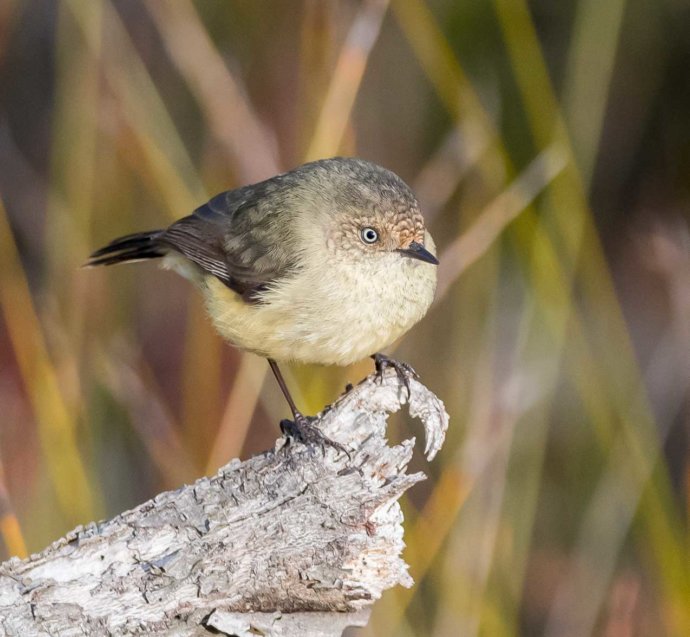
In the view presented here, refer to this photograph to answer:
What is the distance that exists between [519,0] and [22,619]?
240cm

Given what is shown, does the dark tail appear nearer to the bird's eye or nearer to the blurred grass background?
the blurred grass background

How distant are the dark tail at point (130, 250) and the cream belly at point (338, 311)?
727 mm

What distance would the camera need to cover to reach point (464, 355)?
13.4 ft

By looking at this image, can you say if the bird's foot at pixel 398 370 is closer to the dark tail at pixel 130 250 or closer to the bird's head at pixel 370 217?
the bird's head at pixel 370 217

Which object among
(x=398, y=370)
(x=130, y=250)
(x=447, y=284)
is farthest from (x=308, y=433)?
(x=130, y=250)

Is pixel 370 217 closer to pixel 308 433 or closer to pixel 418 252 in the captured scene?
pixel 418 252

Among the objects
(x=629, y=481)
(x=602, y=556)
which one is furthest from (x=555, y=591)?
(x=629, y=481)

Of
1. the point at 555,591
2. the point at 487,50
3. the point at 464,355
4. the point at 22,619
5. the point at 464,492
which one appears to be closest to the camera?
the point at 22,619

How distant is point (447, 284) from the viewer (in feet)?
12.1

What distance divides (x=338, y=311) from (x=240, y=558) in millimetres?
916

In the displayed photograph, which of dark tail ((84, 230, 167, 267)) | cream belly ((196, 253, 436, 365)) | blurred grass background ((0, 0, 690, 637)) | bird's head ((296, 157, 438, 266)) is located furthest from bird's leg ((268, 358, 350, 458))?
dark tail ((84, 230, 167, 267))

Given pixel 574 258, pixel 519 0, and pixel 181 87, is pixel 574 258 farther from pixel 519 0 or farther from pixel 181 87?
pixel 181 87

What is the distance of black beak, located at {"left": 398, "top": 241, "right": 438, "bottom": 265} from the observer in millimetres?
3346

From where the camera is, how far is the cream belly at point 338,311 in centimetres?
331
